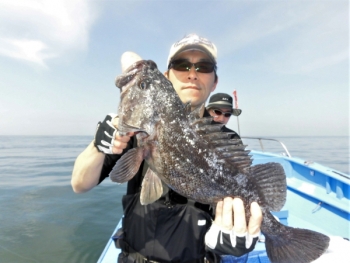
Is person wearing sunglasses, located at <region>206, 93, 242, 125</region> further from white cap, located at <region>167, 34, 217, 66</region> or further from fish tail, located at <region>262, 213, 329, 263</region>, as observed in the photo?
fish tail, located at <region>262, 213, 329, 263</region>

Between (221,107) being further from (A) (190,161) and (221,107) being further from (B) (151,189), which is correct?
(B) (151,189)

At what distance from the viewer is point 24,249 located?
20.1 ft

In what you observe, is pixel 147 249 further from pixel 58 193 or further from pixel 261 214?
pixel 58 193

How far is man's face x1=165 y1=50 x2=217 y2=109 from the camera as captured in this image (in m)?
2.95

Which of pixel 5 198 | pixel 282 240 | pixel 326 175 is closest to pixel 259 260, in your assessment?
pixel 282 240

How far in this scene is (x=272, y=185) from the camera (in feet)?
7.20

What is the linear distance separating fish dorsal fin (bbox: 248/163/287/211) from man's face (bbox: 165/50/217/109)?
4.23ft

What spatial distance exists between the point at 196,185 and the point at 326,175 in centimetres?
595

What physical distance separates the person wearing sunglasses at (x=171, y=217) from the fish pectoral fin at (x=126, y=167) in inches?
A: 7.9

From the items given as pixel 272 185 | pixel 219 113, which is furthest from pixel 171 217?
pixel 219 113

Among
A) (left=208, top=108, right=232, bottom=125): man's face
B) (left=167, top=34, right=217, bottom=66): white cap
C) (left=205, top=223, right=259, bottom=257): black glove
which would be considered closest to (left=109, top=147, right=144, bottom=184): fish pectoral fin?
(left=205, top=223, right=259, bottom=257): black glove

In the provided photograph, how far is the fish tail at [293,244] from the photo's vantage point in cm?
213

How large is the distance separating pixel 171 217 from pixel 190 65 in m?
2.04

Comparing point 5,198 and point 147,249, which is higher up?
point 147,249
